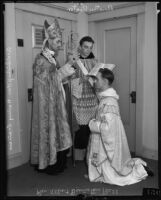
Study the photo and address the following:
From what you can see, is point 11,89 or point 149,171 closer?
point 11,89

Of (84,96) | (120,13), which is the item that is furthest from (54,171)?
(120,13)

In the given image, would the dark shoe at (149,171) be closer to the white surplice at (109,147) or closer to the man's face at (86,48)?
the white surplice at (109,147)

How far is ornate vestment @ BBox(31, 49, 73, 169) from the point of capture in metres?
2.10

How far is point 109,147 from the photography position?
2.08 metres

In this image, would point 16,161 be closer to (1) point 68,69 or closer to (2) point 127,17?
(1) point 68,69

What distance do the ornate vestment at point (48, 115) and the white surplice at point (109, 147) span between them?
0.22m

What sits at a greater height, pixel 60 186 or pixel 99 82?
pixel 99 82

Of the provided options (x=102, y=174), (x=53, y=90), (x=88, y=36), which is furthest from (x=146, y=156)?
(x=88, y=36)

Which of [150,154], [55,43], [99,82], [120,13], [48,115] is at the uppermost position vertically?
[120,13]

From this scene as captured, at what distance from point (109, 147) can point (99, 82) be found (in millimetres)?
Answer: 489

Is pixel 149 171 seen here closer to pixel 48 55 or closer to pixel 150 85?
A: pixel 150 85

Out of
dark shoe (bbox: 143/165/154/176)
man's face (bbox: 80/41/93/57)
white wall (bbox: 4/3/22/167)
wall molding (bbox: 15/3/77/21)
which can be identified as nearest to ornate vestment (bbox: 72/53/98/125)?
man's face (bbox: 80/41/93/57)

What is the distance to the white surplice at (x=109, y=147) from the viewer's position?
2.07m

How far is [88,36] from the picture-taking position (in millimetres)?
2061
